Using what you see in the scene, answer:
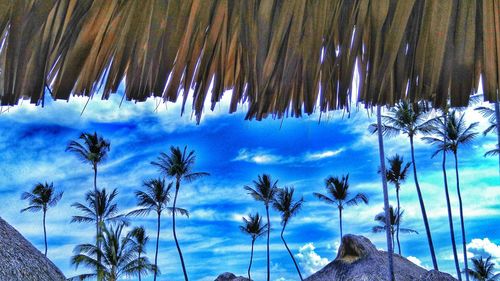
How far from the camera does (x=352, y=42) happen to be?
190 cm

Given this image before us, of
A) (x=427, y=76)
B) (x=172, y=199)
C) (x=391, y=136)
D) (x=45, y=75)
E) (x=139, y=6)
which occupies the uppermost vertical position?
(x=391, y=136)

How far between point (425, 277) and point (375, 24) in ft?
46.7

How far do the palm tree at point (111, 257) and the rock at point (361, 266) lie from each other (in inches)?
277

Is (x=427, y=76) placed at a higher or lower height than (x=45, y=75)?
higher

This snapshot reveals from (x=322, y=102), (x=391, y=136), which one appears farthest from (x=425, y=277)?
(x=322, y=102)

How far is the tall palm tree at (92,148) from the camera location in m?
22.7

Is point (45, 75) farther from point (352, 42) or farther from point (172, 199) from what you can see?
point (172, 199)

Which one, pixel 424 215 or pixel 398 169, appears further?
Answer: pixel 398 169

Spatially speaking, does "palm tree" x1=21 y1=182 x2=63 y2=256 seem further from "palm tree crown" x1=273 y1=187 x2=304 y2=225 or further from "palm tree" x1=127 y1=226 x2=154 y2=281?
"palm tree crown" x1=273 y1=187 x2=304 y2=225

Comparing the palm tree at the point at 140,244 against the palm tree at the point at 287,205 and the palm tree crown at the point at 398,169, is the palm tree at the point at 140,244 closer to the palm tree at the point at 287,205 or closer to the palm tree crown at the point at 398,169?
the palm tree at the point at 287,205

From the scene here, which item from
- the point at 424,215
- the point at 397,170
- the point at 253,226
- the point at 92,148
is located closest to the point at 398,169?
the point at 397,170

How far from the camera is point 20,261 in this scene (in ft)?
28.2

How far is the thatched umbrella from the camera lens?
67.9 inches

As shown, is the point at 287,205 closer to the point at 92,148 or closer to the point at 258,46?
the point at 92,148
